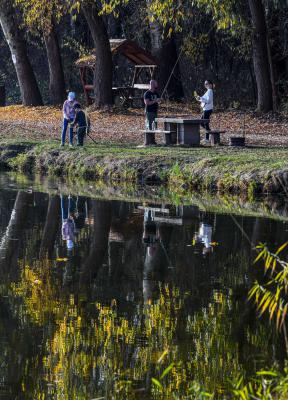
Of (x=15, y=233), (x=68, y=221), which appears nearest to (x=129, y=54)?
(x=68, y=221)

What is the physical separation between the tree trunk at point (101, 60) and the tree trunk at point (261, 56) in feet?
16.8

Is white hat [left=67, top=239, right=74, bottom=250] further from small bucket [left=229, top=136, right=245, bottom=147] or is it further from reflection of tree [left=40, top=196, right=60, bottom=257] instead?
small bucket [left=229, top=136, right=245, bottom=147]

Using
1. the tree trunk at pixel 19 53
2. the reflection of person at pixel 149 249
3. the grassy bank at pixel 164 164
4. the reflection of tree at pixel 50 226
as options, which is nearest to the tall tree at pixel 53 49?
the tree trunk at pixel 19 53

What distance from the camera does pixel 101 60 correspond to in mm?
36000

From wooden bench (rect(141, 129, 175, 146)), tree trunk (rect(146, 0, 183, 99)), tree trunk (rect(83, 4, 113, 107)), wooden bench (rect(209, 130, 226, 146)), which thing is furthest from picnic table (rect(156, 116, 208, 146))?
tree trunk (rect(146, 0, 183, 99))

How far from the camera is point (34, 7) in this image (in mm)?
30938

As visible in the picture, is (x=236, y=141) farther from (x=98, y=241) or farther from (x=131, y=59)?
(x=131, y=59)

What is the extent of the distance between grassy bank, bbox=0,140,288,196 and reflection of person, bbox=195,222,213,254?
317 cm

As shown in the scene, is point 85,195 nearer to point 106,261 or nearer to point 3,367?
point 106,261

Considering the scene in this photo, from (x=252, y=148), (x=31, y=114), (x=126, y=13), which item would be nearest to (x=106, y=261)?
(x=252, y=148)

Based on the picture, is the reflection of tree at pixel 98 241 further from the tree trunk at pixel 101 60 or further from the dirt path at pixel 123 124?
the tree trunk at pixel 101 60

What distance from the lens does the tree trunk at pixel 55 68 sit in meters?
39.0

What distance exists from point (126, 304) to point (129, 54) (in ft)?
87.8

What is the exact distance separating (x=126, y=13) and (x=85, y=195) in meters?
20.9
